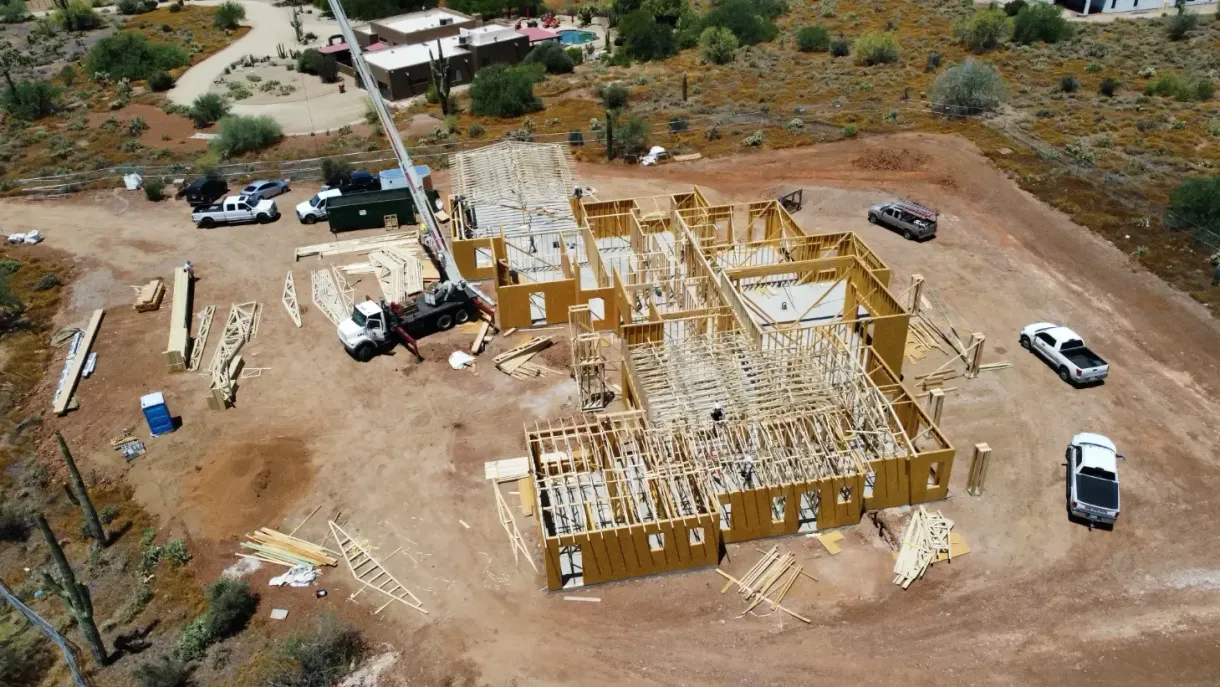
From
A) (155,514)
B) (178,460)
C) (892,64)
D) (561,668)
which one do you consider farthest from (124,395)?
(892,64)

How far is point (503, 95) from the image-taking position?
6106cm

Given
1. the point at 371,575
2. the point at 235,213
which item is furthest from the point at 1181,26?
the point at 371,575

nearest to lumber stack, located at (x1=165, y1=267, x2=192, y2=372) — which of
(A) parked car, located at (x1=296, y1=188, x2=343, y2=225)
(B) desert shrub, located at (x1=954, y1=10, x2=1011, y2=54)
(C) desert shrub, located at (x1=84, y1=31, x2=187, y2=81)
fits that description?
(A) parked car, located at (x1=296, y1=188, x2=343, y2=225)

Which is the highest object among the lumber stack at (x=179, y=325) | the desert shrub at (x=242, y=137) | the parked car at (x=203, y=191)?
the desert shrub at (x=242, y=137)

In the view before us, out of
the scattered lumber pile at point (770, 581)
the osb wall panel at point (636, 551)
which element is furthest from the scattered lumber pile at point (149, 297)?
the scattered lumber pile at point (770, 581)

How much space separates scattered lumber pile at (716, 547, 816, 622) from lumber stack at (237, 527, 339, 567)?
11.9 metres

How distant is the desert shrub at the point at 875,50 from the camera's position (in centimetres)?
6800

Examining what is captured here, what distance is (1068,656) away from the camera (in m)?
21.3

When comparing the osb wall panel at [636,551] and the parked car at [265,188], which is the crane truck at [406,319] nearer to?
the osb wall panel at [636,551]

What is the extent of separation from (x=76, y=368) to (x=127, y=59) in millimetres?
55031

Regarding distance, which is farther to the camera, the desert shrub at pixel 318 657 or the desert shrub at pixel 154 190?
the desert shrub at pixel 154 190

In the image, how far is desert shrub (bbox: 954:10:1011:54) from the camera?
69.8 m

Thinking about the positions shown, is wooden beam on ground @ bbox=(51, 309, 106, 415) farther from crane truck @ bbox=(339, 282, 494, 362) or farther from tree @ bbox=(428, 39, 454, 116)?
tree @ bbox=(428, 39, 454, 116)

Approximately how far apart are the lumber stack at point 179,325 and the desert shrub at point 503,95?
90.0 ft
